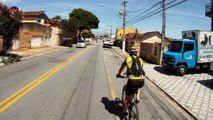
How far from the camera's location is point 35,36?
36.0m

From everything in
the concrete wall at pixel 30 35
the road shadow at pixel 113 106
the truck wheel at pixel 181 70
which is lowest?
the road shadow at pixel 113 106

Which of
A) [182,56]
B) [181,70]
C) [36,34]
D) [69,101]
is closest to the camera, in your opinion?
[69,101]

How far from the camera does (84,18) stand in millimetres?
80938

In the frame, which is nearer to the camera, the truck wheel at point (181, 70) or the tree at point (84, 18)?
the truck wheel at point (181, 70)

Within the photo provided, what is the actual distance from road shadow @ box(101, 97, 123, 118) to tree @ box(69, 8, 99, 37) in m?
72.3

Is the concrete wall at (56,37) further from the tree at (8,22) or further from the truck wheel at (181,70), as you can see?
the truck wheel at (181,70)

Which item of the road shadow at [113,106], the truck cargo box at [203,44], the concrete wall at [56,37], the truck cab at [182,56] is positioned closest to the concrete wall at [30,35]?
the concrete wall at [56,37]

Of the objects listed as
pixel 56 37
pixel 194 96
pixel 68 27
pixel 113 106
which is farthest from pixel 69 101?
pixel 68 27

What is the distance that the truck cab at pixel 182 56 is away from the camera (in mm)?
16672

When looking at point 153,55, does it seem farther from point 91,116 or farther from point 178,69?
point 91,116

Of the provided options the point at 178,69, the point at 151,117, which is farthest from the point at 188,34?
the point at 151,117

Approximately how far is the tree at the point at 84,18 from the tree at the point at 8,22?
58942mm

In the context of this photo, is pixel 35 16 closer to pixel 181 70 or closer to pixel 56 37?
pixel 56 37

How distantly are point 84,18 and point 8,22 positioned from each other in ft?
204
